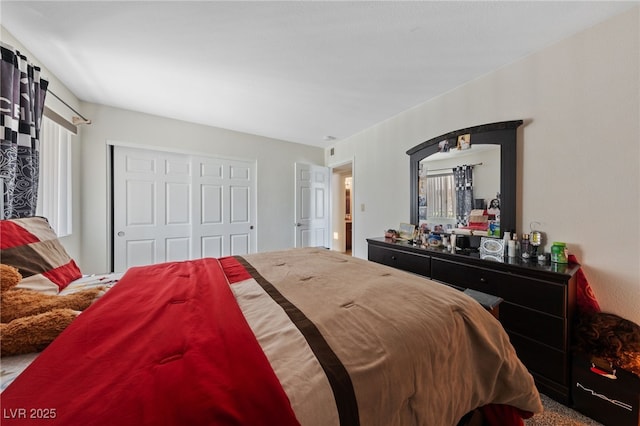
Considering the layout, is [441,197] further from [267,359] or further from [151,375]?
[151,375]

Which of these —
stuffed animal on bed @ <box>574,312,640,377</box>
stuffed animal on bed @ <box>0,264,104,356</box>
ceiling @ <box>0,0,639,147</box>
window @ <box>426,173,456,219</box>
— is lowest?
stuffed animal on bed @ <box>574,312,640,377</box>

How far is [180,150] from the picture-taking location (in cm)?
324

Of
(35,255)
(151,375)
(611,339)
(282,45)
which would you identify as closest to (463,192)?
(611,339)

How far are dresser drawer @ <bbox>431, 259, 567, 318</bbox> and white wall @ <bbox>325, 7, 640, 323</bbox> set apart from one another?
410mm

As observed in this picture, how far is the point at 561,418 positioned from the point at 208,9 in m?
3.22

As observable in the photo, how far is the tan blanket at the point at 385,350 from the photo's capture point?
0.63 m

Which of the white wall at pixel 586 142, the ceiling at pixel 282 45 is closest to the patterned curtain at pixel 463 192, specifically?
the white wall at pixel 586 142

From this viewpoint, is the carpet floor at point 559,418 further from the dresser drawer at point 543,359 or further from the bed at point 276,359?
the bed at point 276,359

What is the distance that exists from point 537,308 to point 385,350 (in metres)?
1.42

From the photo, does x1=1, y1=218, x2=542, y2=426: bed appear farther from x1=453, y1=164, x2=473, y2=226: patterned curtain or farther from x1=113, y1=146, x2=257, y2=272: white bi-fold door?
x1=113, y1=146, x2=257, y2=272: white bi-fold door

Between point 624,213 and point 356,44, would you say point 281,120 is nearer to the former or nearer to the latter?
point 356,44

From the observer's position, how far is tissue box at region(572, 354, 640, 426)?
1233 mm

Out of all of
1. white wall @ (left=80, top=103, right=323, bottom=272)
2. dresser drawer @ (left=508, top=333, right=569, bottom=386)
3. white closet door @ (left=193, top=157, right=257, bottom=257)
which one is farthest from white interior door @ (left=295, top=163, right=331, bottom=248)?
dresser drawer @ (left=508, top=333, right=569, bottom=386)

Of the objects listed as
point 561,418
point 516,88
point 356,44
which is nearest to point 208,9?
point 356,44
